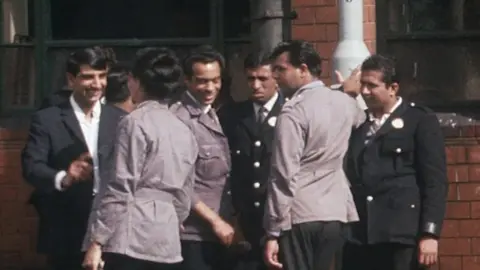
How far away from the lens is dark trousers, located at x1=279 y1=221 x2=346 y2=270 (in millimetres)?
5910

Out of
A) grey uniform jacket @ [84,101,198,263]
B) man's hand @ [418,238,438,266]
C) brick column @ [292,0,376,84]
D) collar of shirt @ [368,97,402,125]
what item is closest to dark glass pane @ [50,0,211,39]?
brick column @ [292,0,376,84]

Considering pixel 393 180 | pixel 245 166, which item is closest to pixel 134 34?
pixel 245 166

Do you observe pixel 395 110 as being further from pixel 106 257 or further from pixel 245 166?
pixel 106 257

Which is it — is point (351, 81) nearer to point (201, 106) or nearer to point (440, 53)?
A: point (201, 106)

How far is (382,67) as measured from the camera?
6.25 m

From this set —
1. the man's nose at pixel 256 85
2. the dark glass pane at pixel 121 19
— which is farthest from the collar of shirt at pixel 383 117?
the dark glass pane at pixel 121 19

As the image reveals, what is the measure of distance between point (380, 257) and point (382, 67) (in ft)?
3.21

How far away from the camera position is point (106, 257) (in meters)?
5.68

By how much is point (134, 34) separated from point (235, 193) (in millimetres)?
2303

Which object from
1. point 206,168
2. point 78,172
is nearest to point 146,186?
point 78,172

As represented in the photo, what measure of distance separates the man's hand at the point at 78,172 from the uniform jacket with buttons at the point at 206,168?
0.51 m

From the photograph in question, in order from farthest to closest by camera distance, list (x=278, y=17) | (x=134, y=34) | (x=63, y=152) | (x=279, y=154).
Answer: (x=134, y=34) → (x=63, y=152) → (x=279, y=154) → (x=278, y=17)

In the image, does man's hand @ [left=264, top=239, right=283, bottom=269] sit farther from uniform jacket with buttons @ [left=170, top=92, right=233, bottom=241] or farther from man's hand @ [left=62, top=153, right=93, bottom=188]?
man's hand @ [left=62, top=153, right=93, bottom=188]

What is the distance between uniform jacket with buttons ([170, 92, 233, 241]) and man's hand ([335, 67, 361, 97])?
68 cm
